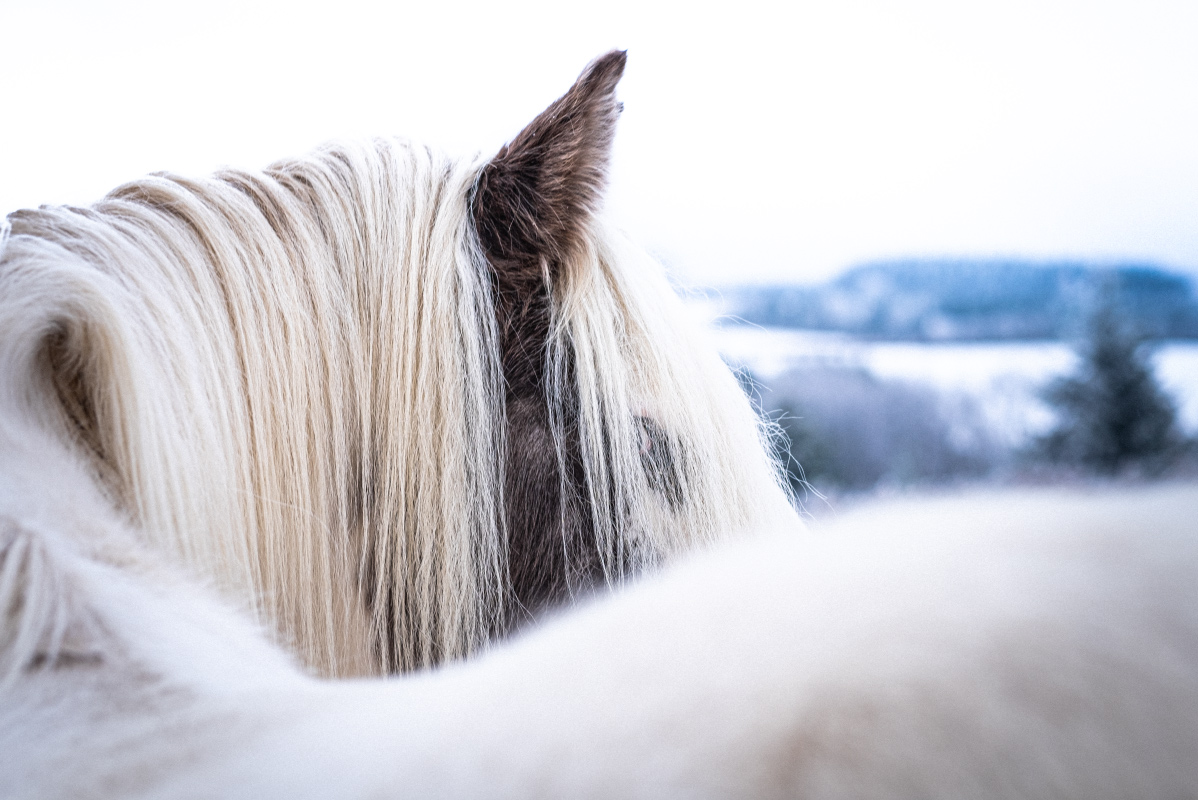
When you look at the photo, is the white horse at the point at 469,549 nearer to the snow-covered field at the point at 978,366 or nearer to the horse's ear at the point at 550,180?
the horse's ear at the point at 550,180

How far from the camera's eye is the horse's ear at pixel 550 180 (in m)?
0.39

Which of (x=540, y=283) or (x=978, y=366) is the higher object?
(x=540, y=283)

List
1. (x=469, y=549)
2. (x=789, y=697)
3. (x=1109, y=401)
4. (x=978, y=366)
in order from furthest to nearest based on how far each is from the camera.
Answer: (x=978, y=366) → (x=1109, y=401) → (x=469, y=549) → (x=789, y=697)

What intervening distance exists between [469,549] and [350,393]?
11cm

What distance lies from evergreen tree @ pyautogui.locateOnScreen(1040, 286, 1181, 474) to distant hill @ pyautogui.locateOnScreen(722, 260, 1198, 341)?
13 centimetres

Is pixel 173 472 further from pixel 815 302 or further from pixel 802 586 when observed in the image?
pixel 815 302

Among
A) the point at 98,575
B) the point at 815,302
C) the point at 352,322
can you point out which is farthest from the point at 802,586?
the point at 815,302

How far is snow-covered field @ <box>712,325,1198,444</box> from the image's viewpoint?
360 centimetres

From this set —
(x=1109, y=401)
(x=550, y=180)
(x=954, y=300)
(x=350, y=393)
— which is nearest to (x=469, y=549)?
(x=350, y=393)

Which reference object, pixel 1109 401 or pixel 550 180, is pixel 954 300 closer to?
pixel 1109 401

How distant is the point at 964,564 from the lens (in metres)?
0.14

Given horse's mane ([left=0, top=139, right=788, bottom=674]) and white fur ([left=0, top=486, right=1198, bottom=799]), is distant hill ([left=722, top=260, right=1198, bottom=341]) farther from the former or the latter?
white fur ([left=0, top=486, right=1198, bottom=799])

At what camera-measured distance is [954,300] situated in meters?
3.89

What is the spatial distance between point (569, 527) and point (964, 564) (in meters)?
0.27
